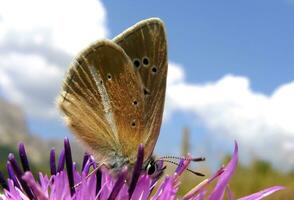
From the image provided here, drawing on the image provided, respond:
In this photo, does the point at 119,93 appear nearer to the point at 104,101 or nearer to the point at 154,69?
the point at 104,101

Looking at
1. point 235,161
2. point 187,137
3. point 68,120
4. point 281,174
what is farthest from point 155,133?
point 281,174

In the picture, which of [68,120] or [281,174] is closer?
[68,120]

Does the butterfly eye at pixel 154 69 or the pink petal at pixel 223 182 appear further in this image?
the butterfly eye at pixel 154 69

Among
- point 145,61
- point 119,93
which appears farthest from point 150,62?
point 119,93

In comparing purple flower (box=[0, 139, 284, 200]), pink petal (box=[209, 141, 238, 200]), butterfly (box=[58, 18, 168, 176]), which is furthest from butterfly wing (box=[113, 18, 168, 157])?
pink petal (box=[209, 141, 238, 200])

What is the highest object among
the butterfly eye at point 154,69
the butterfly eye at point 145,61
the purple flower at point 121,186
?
the butterfly eye at point 145,61

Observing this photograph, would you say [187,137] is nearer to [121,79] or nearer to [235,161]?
[121,79]

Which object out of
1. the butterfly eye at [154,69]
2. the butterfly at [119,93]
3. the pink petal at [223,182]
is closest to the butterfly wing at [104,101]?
the butterfly at [119,93]

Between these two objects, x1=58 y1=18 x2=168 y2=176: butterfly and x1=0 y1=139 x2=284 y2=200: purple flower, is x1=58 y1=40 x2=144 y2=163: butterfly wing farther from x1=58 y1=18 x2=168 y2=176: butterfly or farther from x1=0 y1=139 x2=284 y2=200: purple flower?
x1=0 y1=139 x2=284 y2=200: purple flower

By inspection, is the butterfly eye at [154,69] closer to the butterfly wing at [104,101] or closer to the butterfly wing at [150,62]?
the butterfly wing at [150,62]
